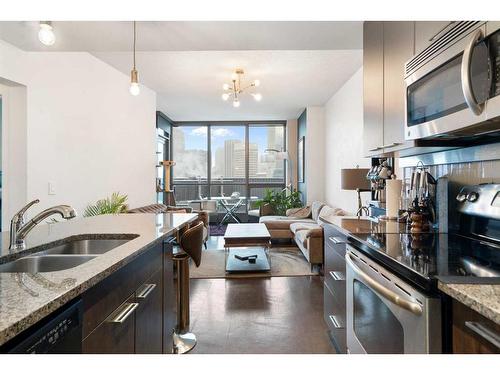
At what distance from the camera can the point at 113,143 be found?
4566mm

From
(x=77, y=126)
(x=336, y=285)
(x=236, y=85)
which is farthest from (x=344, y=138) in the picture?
(x=77, y=126)

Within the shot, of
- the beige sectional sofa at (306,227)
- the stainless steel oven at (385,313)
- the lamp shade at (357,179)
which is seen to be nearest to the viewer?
the stainless steel oven at (385,313)

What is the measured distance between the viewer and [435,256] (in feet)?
4.25

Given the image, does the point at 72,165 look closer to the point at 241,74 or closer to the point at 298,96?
the point at 241,74

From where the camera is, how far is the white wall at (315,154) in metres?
6.83

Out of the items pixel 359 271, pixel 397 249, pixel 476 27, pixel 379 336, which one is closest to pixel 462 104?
pixel 476 27

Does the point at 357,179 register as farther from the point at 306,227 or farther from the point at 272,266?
the point at 306,227

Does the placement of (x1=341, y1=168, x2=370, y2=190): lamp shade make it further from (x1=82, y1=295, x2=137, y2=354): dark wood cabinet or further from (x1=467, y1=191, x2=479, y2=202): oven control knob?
(x1=82, y1=295, x2=137, y2=354): dark wood cabinet

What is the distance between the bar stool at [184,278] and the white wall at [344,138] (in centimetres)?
267

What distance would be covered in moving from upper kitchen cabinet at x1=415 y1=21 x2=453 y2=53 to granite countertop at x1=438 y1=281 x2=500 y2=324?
111 cm

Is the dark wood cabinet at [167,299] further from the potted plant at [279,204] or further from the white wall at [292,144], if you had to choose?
the white wall at [292,144]

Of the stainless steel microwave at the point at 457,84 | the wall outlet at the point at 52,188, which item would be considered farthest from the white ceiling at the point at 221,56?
the wall outlet at the point at 52,188
